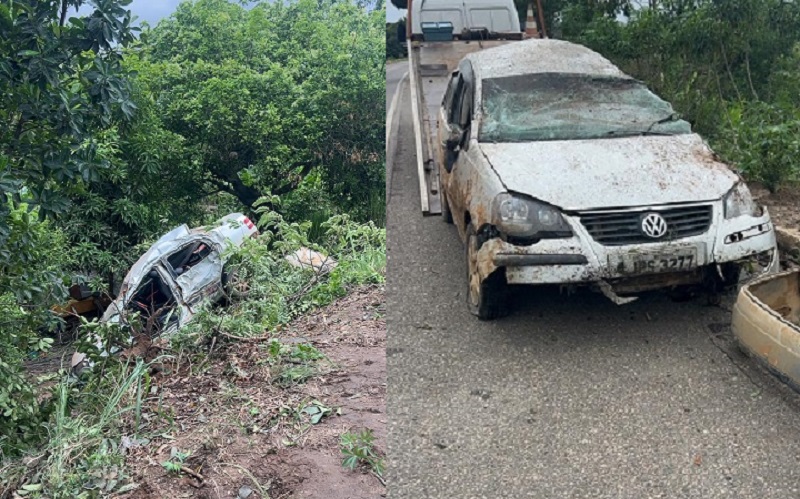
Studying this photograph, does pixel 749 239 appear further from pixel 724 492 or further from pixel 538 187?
pixel 724 492

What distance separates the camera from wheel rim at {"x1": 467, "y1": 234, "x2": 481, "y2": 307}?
4.63 m

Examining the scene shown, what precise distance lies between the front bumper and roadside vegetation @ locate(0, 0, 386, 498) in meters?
1.14

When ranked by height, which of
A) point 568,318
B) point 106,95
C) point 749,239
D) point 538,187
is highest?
point 106,95

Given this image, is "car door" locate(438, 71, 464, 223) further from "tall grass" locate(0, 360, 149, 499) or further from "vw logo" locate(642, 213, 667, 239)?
"tall grass" locate(0, 360, 149, 499)

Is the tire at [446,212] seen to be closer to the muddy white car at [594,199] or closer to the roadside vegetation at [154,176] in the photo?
the roadside vegetation at [154,176]

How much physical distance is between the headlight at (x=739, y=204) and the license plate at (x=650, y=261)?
35 cm

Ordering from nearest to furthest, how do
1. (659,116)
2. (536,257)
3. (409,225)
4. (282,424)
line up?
(282,424) < (536,257) < (659,116) < (409,225)

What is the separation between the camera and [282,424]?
11.4ft

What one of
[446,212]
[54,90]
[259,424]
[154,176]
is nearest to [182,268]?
[154,176]

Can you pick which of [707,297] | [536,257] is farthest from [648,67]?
[536,257]

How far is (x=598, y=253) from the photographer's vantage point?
411cm

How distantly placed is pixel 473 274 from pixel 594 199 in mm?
868

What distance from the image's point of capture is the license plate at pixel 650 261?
4.10m

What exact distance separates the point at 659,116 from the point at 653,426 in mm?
2345
